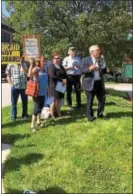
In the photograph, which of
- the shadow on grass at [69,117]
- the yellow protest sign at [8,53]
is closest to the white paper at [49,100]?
the shadow on grass at [69,117]

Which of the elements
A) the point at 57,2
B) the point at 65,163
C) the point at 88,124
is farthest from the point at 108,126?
the point at 57,2

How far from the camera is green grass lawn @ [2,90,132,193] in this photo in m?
6.50

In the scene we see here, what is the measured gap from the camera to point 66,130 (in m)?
8.32

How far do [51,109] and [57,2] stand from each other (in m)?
9.72

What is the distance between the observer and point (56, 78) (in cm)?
922

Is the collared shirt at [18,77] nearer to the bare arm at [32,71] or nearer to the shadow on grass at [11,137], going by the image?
the bare arm at [32,71]

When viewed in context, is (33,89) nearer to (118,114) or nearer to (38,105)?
(38,105)

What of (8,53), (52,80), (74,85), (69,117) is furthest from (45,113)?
(8,53)

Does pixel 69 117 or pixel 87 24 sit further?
pixel 87 24

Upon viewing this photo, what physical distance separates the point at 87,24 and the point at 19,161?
12640mm

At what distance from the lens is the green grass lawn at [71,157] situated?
6.50 meters

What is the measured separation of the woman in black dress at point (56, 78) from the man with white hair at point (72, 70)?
0.70 m

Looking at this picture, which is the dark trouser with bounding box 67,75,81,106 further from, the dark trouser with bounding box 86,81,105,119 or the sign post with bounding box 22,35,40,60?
the sign post with bounding box 22,35,40,60

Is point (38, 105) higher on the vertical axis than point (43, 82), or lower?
lower
